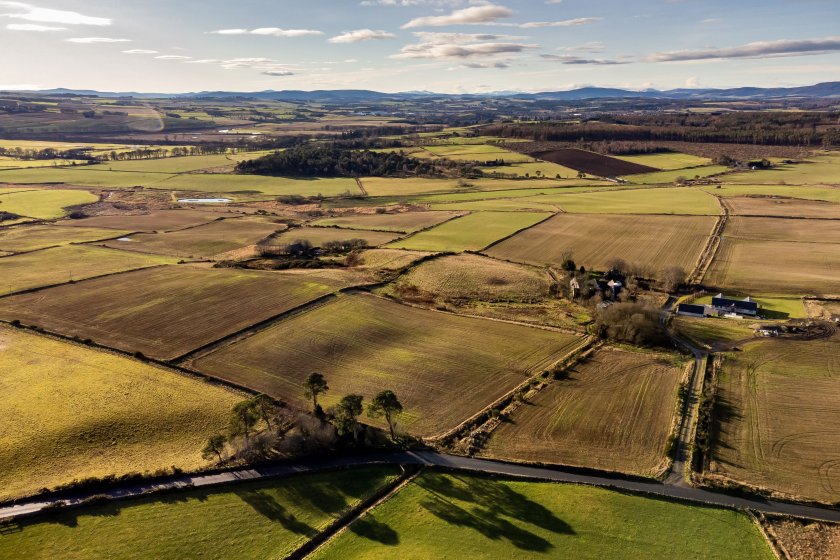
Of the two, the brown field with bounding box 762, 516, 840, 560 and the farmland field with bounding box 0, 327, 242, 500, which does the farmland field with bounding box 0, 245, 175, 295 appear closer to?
the farmland field with bounding box 0, 327, 242, 500

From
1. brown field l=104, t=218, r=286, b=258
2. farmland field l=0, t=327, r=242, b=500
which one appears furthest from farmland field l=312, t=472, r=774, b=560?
brown field l=104, t=218, r=286, b=258

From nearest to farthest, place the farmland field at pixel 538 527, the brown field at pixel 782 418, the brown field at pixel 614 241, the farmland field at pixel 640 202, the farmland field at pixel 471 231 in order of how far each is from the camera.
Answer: the farmland field at pixel 538 527 < the brown field at pixel 782 418 < the brown field at pixel 614 241 < the farmland field at pixel 471 231 < the farmland field at pixel 640 202

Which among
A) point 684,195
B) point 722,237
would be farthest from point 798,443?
point 684,195

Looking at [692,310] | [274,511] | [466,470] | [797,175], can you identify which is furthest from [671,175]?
[274,511]

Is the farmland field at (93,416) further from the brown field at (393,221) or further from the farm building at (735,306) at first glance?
the brown field at (393,221)

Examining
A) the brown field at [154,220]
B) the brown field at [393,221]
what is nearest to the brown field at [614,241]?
the brown field at [393,221]

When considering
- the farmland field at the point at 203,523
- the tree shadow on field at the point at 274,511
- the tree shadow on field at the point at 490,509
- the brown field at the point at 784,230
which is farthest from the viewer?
the brown field at the point at 784,230

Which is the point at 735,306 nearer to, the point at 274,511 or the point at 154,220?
the point at 274,511
